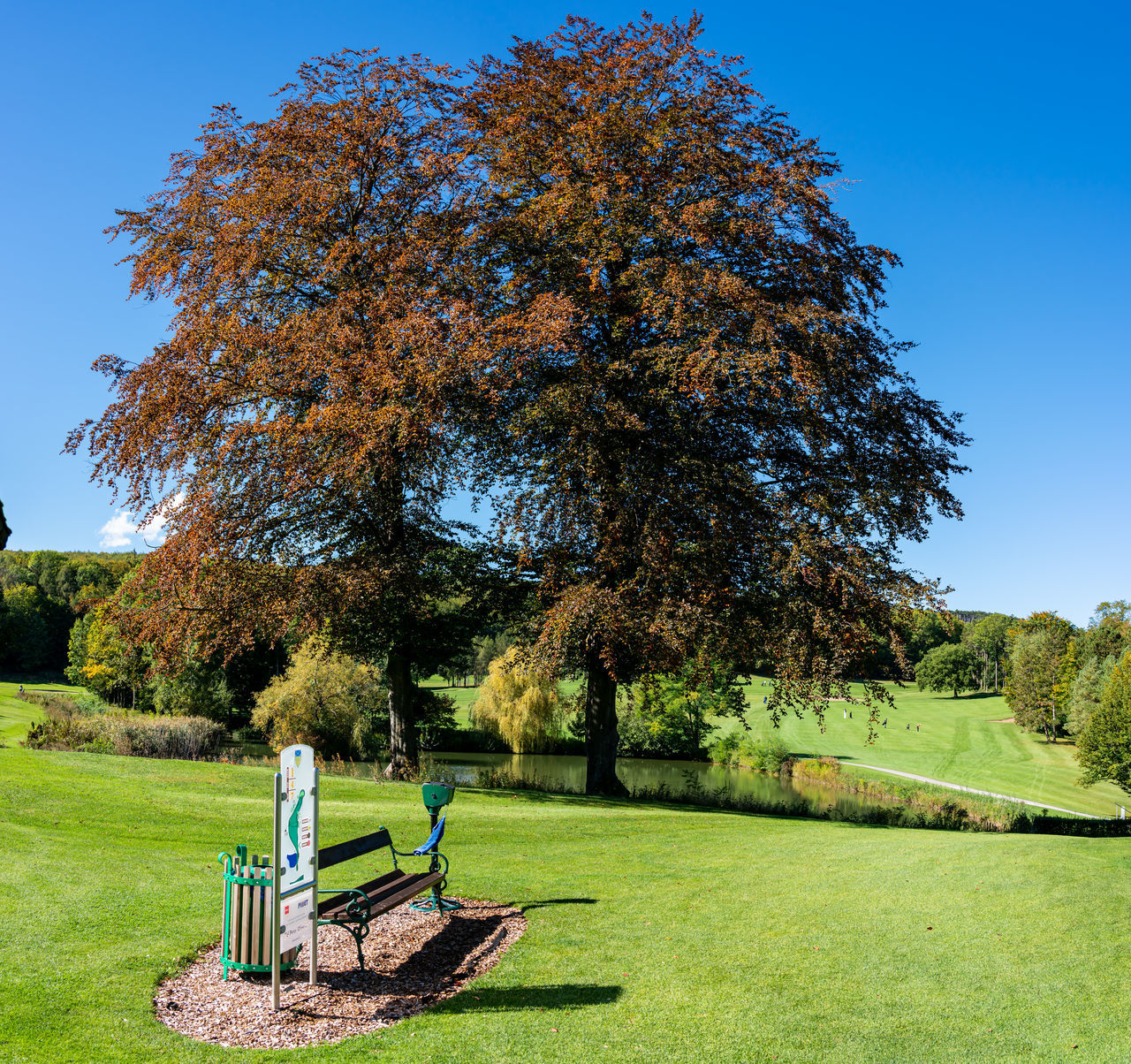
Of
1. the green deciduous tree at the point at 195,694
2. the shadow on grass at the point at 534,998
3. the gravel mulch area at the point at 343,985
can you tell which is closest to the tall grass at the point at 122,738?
the green deciduous tree at the point at 195,694

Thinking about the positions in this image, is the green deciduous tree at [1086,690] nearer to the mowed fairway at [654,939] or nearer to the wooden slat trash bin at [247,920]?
the mowed fairway at [654,939]

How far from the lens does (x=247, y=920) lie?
6.70m

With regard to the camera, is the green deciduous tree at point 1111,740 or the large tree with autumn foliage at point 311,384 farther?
the green deciduous tree at point 1111,740

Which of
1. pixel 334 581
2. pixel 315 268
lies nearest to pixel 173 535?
pixel 334 581

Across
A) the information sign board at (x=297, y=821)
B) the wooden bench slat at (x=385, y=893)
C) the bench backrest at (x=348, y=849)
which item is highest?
the information sign board at (x=297, y=821)

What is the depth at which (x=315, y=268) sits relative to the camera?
2017 centimetres

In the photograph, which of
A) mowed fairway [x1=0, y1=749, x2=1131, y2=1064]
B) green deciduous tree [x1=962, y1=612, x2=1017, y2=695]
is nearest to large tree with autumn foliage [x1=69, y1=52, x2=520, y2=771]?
mowed fairway [x1=0, y1=749, x2=1131, y2=1064]

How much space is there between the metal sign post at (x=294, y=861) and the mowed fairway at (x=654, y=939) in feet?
3.10

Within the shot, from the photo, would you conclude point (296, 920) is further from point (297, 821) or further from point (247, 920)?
point (297, 821)

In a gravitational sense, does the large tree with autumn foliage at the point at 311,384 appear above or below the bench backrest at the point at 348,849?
above

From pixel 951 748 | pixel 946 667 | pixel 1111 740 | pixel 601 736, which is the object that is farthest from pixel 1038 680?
pixel 601 736

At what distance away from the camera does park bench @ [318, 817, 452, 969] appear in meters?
7.27

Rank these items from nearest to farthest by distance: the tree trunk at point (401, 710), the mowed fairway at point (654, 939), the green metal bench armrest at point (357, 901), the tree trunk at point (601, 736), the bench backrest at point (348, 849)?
the mowed fairway at point (654, 939)
the green metal bench armrest at point (357, 901)
the bench backrest at point (348, 849)
the tree trunk at point (601, 736)
the tree trunk at point (401, 710)

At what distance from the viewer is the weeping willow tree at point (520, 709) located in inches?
1572
